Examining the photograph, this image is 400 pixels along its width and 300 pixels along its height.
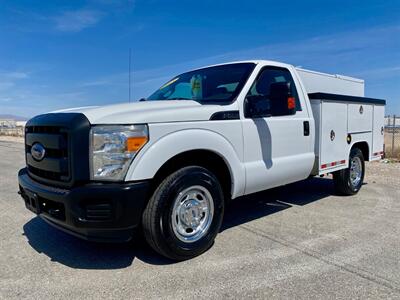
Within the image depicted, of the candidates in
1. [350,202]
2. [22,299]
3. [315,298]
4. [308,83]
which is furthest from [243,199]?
[22,299]

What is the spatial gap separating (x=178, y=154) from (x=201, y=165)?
516 mm

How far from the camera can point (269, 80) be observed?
450 cm

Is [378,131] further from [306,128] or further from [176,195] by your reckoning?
[176,195]

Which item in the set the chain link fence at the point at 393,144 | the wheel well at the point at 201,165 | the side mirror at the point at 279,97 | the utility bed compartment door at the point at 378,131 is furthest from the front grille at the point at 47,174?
the chain link fence at the point at 393,144

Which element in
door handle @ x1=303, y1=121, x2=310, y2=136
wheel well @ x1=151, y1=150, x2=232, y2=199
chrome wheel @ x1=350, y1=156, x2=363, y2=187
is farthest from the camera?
chrome wheel @ x1=350, y1=156, x2=363, y2=187

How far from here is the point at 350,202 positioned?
5852mm

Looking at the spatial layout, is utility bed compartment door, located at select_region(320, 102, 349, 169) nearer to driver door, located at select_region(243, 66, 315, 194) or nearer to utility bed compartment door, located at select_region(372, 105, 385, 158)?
driver door, located at select_region(243, 66, 315, 194)

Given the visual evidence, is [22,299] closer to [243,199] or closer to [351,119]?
[243,199]

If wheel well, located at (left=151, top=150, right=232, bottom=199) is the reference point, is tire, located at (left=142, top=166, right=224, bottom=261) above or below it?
below

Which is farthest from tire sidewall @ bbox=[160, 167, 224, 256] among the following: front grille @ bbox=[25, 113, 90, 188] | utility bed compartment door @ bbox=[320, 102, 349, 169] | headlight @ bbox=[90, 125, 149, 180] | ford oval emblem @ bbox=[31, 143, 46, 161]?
utility bed compartment door @ bbox=[320, 102, 349, 169]

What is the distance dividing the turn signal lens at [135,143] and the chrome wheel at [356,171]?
4522mm

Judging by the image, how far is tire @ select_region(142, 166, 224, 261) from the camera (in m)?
3.18

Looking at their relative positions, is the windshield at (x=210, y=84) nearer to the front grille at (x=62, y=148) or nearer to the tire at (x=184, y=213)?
the tire at (x=184, y=213)

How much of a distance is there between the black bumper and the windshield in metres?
1.59
